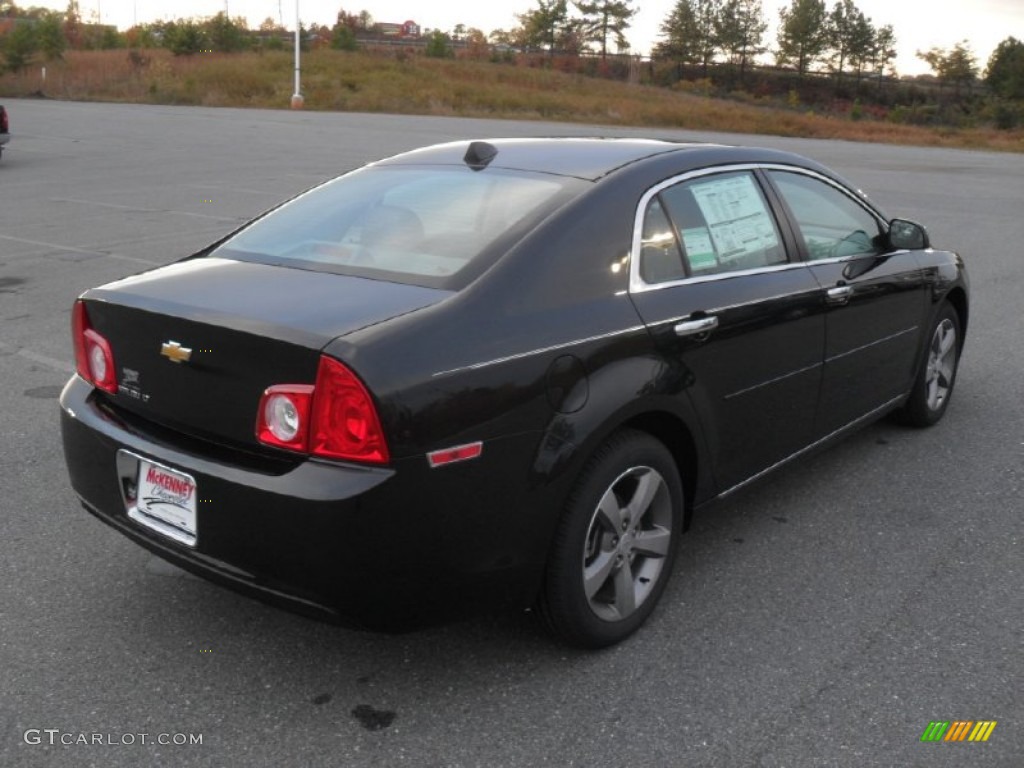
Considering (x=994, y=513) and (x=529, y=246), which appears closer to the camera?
(x=529, y=246)

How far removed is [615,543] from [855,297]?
5.98 ft

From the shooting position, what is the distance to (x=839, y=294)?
440 cm

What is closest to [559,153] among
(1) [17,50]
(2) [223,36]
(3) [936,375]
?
(3) [936,375]

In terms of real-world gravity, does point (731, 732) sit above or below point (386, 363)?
below

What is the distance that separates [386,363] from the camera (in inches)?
109

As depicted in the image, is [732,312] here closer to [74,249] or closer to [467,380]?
[467,380]

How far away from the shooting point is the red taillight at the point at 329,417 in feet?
9.01

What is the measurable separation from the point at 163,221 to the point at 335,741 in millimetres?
10855

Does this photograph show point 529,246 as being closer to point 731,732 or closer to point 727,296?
point 727,296

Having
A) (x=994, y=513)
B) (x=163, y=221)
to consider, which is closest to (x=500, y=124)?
(x=163, y=221)

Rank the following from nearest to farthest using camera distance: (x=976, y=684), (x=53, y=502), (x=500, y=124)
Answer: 1. (x=976, y=684)
2. (x=53, y=502)
3. (x=500, y=124)

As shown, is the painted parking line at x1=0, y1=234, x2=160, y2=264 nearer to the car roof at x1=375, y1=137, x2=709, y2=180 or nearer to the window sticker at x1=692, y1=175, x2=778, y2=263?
the car roof at x1=375, y1=137, x2=709, y2=180

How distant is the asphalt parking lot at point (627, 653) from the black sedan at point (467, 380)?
11.7 inches

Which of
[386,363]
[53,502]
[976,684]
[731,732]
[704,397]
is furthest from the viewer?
[53,502]
